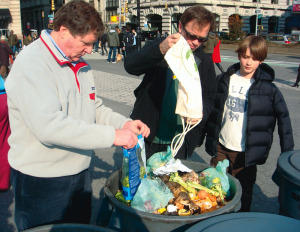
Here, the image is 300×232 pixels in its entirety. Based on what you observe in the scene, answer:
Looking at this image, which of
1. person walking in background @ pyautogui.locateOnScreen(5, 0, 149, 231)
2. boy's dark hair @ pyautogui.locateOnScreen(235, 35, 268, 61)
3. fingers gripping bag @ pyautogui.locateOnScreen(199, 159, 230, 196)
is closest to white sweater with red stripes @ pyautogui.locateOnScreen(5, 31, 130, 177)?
person walking in background @ pyautogui.locateOnScreen(5, 0, 149, 231)

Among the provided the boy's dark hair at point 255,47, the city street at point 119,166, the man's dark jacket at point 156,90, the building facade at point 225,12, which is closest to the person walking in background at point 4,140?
the city street at point 119,166

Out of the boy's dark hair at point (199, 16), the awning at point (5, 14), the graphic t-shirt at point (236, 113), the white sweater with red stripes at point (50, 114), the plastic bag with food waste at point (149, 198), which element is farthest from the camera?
the awning at point (5, 14)

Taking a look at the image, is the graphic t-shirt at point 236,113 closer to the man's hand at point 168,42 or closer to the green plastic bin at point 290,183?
the green plastic bin at point 290,183

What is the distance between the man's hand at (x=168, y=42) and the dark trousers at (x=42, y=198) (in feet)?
3.28

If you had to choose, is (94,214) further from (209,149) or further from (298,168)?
(298,168)

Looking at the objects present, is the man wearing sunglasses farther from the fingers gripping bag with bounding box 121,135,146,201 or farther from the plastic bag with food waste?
the plastic bag with food waste

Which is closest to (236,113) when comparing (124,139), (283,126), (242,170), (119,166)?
(283,126)

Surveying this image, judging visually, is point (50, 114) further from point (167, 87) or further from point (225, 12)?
point (225, 12)

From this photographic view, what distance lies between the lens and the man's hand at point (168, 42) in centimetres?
206

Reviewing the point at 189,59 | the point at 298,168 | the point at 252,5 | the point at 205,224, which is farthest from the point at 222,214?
the point at 252,5

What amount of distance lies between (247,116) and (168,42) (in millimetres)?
1212

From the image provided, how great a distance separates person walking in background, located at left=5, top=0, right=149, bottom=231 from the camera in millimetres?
1641

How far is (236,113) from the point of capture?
3.05m

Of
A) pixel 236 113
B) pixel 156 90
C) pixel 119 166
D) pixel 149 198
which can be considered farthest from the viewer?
pixel 119 166
